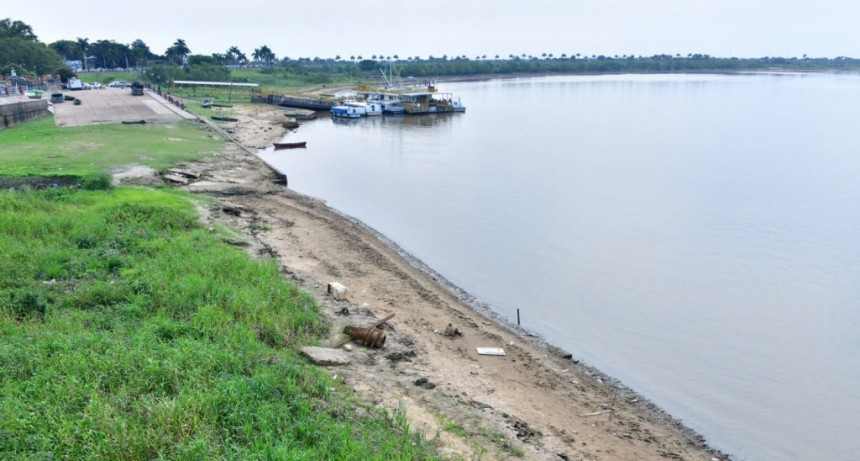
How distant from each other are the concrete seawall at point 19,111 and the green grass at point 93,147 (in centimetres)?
53

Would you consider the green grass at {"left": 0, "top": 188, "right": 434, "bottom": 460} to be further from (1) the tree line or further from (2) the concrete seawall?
(1) the tree line

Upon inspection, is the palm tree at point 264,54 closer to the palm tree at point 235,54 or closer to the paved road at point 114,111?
the palm tree at point 235,54

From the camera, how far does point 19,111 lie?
4141cm

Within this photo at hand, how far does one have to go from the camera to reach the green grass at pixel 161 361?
7770 millimetres

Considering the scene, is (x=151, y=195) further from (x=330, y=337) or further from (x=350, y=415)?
(x=350, y=415)

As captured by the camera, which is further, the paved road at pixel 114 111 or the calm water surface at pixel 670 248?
the paved road at pixel 114 111

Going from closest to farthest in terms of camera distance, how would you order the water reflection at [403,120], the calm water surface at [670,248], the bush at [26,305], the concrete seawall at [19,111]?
the bush at [26,305]
the calm water surface at [670,248]
the concrete seawall at [19,111]
the water reflection at [403,120]

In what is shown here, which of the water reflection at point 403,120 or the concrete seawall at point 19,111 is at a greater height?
the concrete seawall at point 19,111

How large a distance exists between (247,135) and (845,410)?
46.6 meters

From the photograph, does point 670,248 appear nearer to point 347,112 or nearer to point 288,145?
point 288,145

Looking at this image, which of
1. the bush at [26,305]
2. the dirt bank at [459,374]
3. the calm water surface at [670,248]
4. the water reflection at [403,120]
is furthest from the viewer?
Answer: the water reflection at [403,120]

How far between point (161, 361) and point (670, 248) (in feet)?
65.1

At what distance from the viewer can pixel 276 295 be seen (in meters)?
13.5

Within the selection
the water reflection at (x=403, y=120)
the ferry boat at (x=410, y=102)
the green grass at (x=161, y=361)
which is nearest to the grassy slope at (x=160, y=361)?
the green grass at (x=161, y=361)
